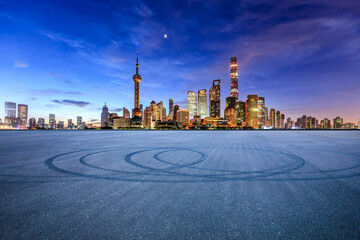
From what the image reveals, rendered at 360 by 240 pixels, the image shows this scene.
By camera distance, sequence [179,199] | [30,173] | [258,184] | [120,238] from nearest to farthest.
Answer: [120,238] < [179,199] < [258,184] < [30,173]

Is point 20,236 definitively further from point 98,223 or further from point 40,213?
point 98,223

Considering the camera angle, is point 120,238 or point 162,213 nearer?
point 120,238

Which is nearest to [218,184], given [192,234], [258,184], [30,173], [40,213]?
[258,184]

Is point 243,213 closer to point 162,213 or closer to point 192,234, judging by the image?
point 192,234

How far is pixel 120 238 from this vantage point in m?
3.02

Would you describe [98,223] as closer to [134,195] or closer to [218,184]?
[134,195]

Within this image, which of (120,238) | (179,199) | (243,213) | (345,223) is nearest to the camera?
(120,238)

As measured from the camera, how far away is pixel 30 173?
286 inches

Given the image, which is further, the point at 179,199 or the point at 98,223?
the point at 179,199

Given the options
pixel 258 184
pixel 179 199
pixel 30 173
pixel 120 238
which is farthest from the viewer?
pixel 30 173

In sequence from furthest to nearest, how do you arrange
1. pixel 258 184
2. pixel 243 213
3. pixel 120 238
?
pixel 258 184 → pixel 243 213 → pixel 120 238

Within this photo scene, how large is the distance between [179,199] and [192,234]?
1.53 metres

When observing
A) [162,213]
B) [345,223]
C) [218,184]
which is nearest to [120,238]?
[162,213]

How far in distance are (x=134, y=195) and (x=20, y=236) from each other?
2394mm
